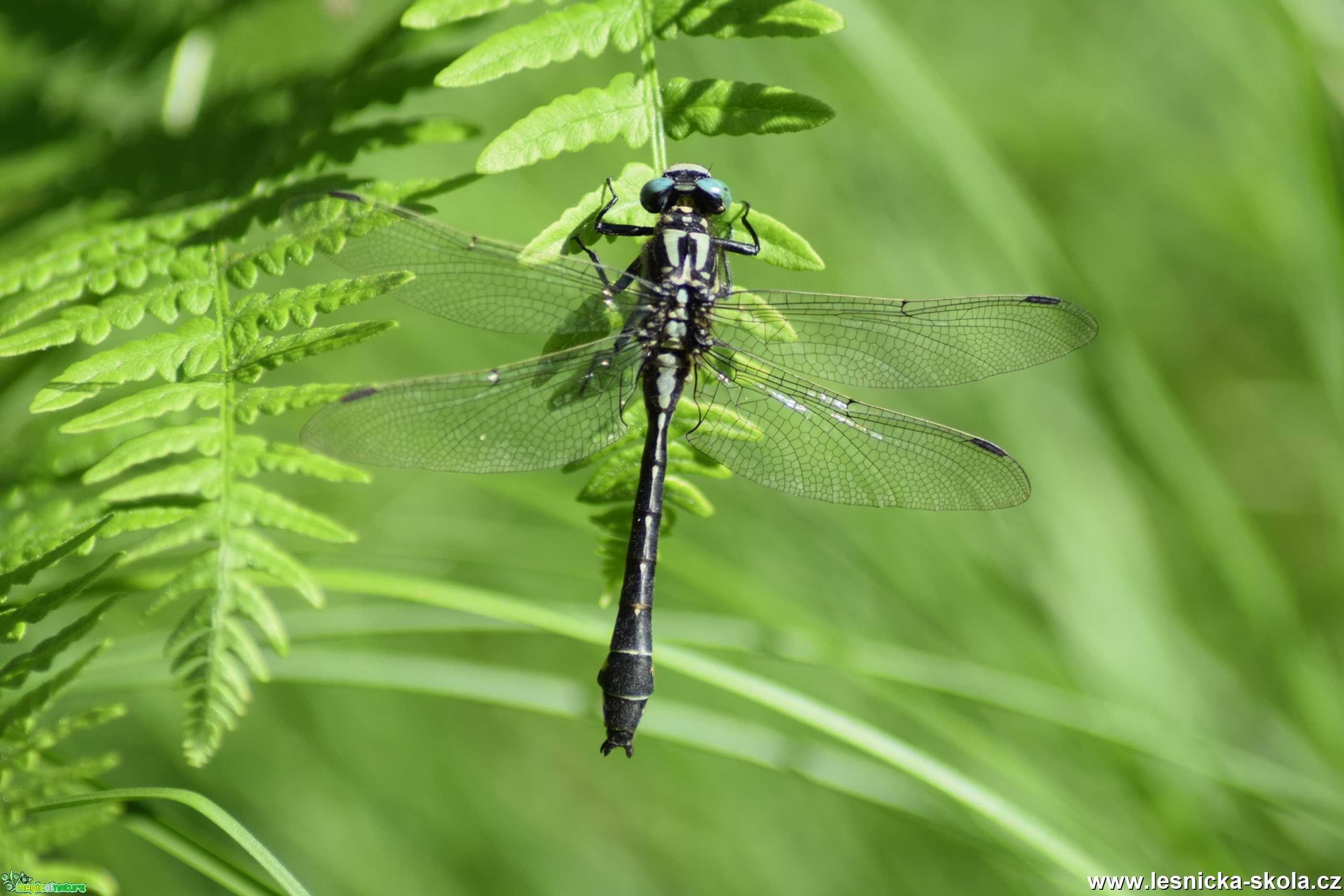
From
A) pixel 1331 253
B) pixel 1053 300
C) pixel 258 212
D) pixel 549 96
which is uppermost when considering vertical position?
pixel 549 96

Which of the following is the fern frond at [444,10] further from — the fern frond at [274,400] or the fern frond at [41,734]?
the fern frond at [41,734]

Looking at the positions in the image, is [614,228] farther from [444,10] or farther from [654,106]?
[444,10]

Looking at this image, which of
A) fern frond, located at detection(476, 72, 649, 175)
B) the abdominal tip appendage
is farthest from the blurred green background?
fern frond, located at detection(476, 72, 649, 175)

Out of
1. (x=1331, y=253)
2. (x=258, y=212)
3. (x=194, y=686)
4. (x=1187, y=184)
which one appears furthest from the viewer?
(x=1187, y=184)

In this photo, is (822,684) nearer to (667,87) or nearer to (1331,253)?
(1331,253)

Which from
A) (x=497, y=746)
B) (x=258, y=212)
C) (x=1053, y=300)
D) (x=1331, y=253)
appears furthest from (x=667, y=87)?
(x=497, y=746)
